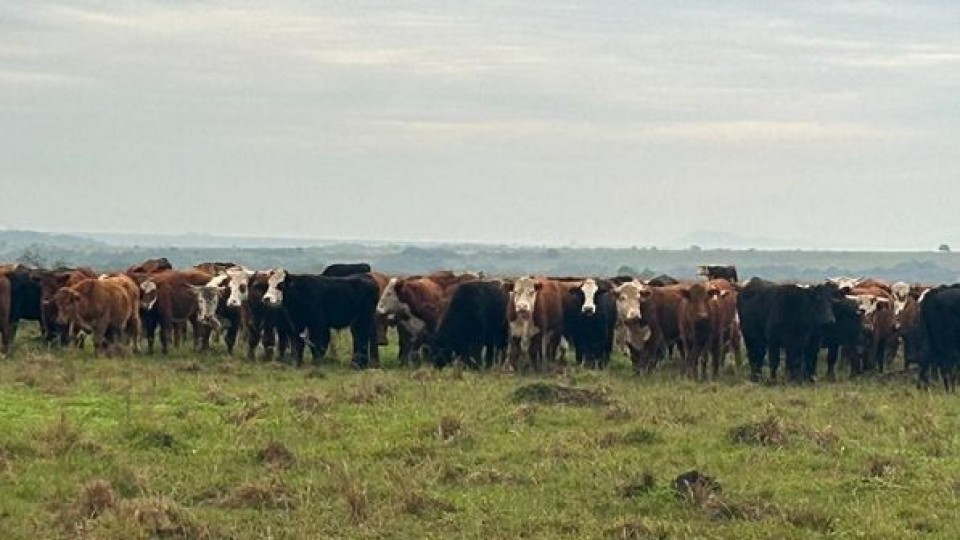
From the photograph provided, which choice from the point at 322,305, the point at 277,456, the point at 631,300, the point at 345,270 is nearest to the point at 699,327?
the point at 631,300

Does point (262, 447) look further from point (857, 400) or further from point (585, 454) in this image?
point (857, 400)

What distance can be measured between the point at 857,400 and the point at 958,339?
209 inches

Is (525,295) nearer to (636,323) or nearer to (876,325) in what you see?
(636,323)

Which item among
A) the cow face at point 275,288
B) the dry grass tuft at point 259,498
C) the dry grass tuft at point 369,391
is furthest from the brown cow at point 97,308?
the dry grass tuft at point 259,498

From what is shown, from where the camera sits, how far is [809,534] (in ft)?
38.4

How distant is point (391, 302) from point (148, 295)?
472cm

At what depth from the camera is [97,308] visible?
87.6 ft

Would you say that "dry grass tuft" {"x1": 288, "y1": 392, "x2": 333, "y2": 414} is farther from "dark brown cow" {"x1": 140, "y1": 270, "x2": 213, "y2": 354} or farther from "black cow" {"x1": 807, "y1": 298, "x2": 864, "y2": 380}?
"black cow" {"x1": 807, "y1": 298, "x2": 864, "y2": 380}

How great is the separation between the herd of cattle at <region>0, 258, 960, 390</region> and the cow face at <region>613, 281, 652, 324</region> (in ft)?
0.10

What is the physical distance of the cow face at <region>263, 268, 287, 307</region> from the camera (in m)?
27.7

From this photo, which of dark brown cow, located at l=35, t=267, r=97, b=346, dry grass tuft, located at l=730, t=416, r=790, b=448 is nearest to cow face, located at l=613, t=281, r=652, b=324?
dark brown cow, located at l=35, t=267, r=97, b=346

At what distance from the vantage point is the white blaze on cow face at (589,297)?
27.6 m

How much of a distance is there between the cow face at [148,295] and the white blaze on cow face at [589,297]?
27.2 ft

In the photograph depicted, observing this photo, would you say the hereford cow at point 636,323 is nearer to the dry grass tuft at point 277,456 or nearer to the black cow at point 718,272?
the black cow at point 718,272
